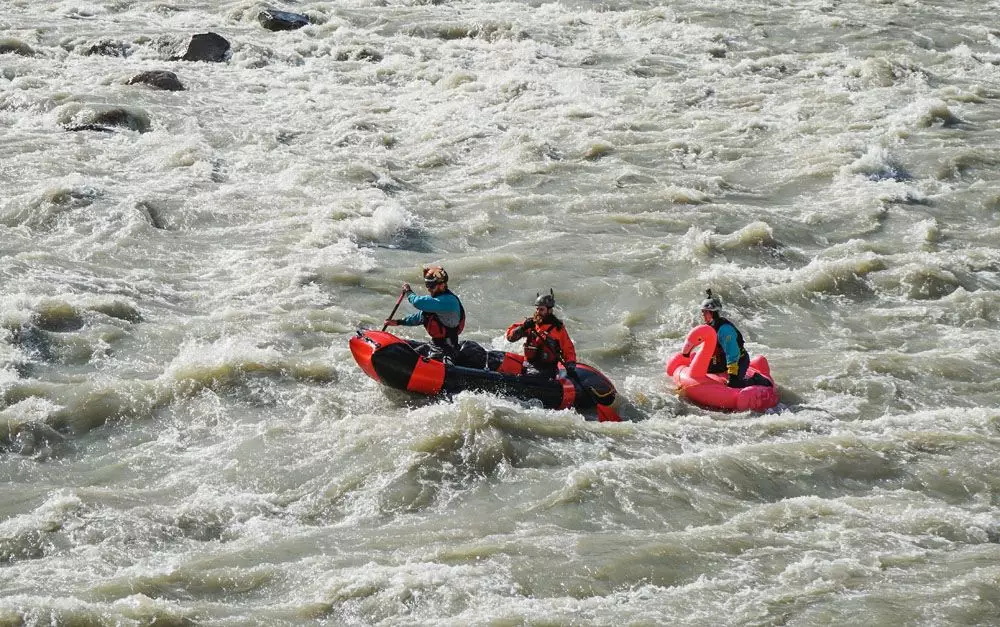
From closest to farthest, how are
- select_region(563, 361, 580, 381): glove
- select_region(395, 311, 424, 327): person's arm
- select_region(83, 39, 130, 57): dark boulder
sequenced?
select_region(563, 361, 580, 381): glove → select_region(395, 311, 424, 327): person's arm → select_region(83, 39, 130, 57): dark boulder

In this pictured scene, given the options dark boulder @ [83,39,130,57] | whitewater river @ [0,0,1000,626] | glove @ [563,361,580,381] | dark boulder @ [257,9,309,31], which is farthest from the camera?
dark boulder @ [257,9,309,31]

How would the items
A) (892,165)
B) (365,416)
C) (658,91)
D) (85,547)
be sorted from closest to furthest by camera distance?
(85,547) → (365,416) → (892,165) → (658,91)

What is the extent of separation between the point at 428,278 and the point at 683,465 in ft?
9.28

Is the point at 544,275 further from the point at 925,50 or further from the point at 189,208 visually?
the point at 925,50

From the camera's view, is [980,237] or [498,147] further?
[498,147]

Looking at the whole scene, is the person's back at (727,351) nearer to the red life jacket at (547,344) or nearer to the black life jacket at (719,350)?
the black life jacket at (719,350)

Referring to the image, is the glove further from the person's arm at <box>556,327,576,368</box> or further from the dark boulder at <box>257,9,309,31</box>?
the dark boulder at <box>257,9,309,31</box>

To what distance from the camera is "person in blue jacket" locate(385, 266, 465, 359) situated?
10.2m

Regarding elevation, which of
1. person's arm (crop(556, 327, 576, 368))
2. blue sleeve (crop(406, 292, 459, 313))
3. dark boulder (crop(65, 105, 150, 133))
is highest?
blue sleeve (crop(406, 292, 459, 313))

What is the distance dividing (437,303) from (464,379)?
755mm

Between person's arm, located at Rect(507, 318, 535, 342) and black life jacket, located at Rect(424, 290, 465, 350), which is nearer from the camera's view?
person's arm, located at Rect(507, 318, 535, 342)

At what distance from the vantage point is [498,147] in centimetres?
1730

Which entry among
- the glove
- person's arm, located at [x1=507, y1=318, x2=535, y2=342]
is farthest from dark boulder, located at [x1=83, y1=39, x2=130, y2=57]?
the glove

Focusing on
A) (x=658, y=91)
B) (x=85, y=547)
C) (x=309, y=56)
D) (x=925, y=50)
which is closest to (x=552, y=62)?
(x=658, y=91)
